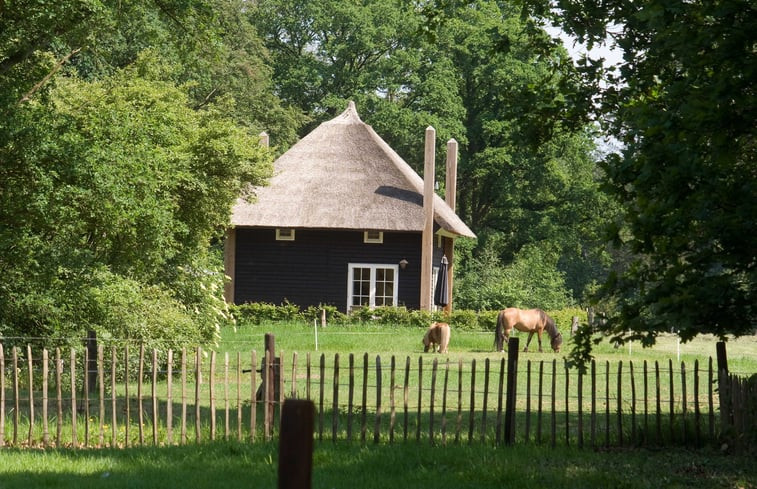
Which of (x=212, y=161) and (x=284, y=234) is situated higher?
(x=212, y=161)

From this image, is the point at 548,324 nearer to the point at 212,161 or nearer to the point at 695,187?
the point at 212,161

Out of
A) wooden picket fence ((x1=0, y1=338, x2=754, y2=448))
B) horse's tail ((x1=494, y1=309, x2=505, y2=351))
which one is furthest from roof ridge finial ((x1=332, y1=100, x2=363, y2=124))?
wooden picket fence ((x1=0, y1=338, x2=754, y2=448))

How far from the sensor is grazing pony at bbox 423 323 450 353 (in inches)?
923

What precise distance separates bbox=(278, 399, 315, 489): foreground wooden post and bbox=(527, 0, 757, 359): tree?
5.18 m

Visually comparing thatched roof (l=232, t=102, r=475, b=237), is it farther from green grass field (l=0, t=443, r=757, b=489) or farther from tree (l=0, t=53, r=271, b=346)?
green grass field (l=0, t=443, r=757, b=489)

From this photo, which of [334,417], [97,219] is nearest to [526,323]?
[97,219]

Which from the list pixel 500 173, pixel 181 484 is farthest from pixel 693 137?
pixel 500 173

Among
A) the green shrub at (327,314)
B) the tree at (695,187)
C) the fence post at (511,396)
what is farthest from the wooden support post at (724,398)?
the green shrub at (327,314)

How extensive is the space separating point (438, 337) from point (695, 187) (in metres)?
16.1

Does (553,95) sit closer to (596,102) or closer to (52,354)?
(596,102)

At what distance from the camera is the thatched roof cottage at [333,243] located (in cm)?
3434

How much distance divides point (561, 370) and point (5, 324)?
10.3 m

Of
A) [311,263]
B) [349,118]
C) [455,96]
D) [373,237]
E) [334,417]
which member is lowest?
[334,417]

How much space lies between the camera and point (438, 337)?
23.6 m
